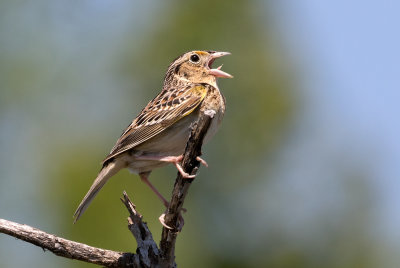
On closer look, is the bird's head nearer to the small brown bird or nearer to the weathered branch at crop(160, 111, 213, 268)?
the small brown bird

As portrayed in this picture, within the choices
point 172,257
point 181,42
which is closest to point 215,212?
point 181,42

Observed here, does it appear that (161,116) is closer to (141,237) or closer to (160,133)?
(160,133)

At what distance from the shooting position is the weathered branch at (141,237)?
8195 mm

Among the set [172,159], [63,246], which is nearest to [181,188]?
[172,159]

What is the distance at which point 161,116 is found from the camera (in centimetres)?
991

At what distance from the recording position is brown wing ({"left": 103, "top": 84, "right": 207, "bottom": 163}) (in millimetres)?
9734

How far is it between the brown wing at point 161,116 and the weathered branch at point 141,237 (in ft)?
4.15

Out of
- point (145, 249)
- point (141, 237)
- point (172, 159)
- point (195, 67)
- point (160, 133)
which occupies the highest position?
point (195, 67)

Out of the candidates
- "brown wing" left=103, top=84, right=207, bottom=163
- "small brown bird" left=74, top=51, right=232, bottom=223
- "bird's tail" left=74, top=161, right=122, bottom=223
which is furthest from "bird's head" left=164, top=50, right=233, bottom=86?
"bird's tail" left=74, top=161, right=122, bottom=223

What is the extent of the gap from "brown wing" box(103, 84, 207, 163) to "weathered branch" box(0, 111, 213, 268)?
126 cm

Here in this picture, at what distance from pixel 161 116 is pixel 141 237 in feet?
5.61

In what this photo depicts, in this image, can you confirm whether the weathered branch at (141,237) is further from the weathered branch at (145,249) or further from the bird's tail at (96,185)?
the bird's tail at (96,185)

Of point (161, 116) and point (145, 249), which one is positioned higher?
point (161, 116)

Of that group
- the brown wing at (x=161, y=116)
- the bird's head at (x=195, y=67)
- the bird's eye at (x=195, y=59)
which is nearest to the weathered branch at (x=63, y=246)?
the brown wing at (x=161, y=116)
